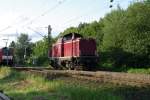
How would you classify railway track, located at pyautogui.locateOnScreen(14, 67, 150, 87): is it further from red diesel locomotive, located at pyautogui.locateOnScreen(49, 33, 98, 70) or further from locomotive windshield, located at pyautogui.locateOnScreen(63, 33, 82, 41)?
locomotive windshield, located at pyautogui.locateOnScreen(63, 33, 82, 41)

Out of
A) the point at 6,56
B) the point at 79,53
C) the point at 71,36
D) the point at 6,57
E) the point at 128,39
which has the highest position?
the point at 71,36

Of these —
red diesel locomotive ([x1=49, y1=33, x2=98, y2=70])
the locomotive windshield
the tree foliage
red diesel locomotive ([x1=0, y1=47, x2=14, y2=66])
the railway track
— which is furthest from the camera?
red diesel locomotive ([x1=0, y1=47, x2=14, y2=66])

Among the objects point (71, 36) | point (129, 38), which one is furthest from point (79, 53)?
point (129, 38)

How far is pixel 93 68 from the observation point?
121ft

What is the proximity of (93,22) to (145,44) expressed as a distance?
3250 cm

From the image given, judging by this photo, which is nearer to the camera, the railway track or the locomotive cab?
the railway track

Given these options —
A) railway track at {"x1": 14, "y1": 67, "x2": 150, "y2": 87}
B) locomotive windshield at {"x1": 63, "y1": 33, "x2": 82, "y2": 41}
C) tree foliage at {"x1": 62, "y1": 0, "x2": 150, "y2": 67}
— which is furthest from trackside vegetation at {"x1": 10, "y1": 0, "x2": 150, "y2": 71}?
railway track at {"x1": 14, "y1": 67, "x2": 150, "y2": 87}

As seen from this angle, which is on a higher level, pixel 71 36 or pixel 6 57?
pixel 71 36

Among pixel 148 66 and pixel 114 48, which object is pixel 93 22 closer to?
pixel 114 48

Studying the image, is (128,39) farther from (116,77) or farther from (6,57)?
(6,57)

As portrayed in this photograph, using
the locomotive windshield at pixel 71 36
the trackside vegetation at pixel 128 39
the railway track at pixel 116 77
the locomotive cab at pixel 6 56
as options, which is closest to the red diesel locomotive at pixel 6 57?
the locomotive cab at pixel 6 56

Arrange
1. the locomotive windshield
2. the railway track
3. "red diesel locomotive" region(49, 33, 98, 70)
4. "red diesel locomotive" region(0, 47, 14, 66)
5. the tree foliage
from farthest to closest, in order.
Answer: "red diesel locomotive" region(0, 47, 14, 66) → the tree foliage → the locomotive windshield → "red diesel locomotive" region(49, 33, 98, 70) → the railway track

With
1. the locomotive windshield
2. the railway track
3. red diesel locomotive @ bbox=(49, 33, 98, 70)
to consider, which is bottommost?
the railway track

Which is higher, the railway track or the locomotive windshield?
the locomotive windshield
